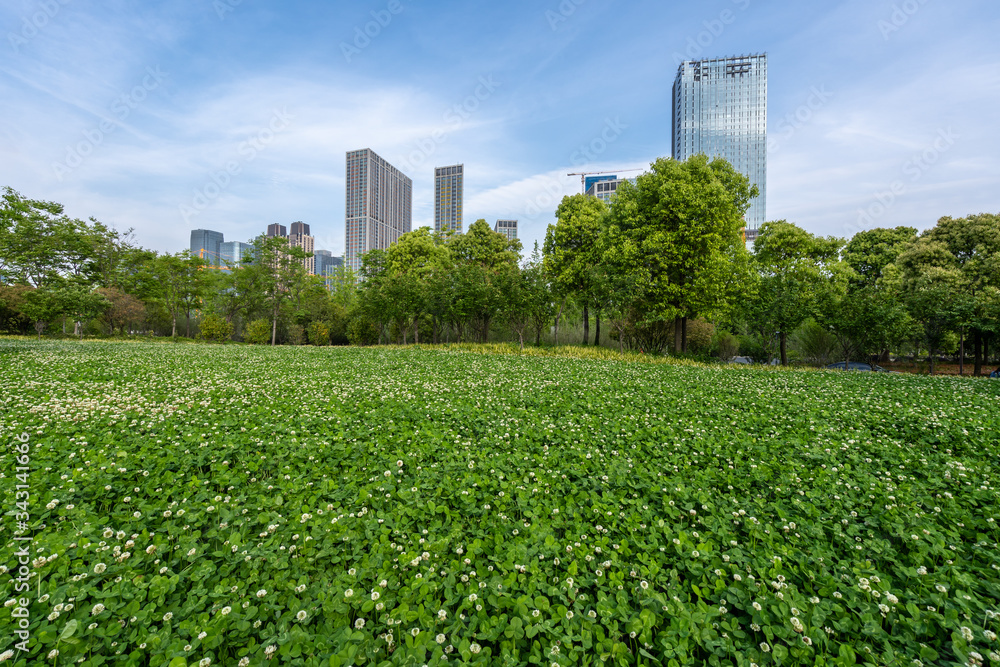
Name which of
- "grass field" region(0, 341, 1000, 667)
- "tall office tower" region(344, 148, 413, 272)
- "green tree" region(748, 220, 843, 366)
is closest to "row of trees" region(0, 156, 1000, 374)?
"green tree" region(748, 220, 843, 366)

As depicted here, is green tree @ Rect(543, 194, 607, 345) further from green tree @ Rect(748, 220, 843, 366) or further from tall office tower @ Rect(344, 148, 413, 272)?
tall office tower @ Rect(344, 148, 413, 272)

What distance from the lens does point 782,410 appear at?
352 inches

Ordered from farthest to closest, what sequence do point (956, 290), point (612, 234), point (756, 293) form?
point (612, 234) → point (756, 293) → point (956, 290)

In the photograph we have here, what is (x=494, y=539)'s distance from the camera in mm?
3787

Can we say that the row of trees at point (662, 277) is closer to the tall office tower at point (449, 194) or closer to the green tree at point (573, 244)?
the green tree at point (573, 244)

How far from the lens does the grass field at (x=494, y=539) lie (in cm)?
261

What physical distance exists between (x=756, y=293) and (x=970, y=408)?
17.6 m

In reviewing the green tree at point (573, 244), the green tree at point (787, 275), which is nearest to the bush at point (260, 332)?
the green tree at point (573, 244)

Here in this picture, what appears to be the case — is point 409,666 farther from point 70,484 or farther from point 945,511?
point 945,511

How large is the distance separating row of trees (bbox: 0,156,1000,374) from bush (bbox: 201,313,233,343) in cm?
618

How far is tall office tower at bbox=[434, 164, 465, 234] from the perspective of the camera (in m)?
124

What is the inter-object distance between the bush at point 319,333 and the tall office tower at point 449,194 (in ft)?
283

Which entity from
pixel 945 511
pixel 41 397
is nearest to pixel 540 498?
pixel 945 511

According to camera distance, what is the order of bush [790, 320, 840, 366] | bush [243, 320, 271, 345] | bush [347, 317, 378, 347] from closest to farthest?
1. bush [790, 320, 840, 366]
2. bush [347, 317, 378, 347]
3. bush [243, 320, 271, 345]
